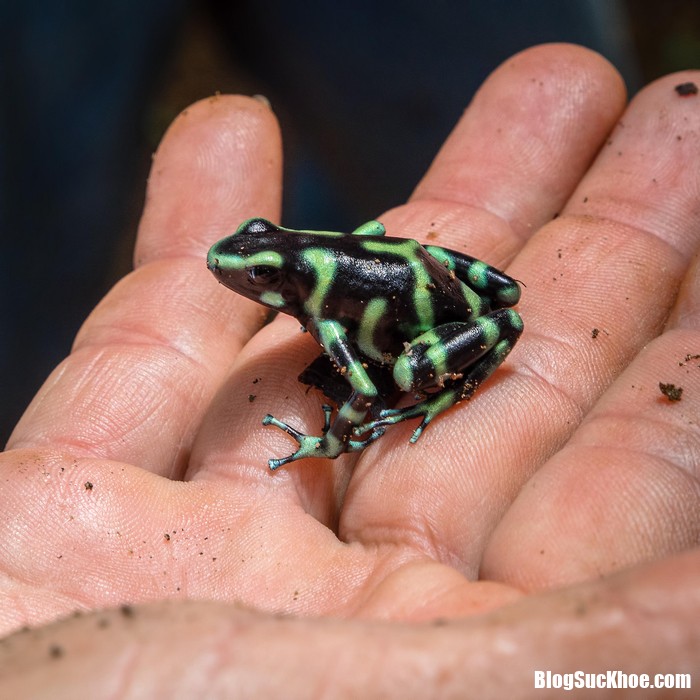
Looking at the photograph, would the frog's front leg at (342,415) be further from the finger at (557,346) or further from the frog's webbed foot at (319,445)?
the finger at (557,346)

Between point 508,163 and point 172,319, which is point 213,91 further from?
point 172,319

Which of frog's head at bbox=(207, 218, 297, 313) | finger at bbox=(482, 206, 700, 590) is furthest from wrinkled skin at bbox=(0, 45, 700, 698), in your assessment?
frog's head at bbox=(207, 218, 297, 313)

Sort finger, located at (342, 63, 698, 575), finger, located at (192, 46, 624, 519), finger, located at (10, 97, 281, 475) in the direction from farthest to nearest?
finger, located at (192, 46, 624, 519)
finger, located at (10, 97, 281, 475)
finger, located at (342, 63, 698, 575)

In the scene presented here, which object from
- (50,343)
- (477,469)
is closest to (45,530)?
(477,469)

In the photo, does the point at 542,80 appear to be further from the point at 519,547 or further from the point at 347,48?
the point at 519,547

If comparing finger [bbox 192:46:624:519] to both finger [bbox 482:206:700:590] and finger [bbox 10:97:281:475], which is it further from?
finger [bbox 482:206:700:590]

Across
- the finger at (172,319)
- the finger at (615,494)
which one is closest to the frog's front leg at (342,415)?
the finger at (172,319)

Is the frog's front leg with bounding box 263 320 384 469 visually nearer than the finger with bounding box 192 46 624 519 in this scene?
Yes
